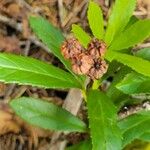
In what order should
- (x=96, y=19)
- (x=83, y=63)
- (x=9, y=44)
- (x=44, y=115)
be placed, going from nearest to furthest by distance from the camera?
(x=83, y=63) → (x=96, y=19) → (x=44, y=115) → (x=9, y=44)

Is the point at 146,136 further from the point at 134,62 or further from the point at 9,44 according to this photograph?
the point at 9,44

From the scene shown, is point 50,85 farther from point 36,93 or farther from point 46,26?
point 36,93

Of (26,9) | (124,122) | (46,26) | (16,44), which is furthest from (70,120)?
(26,9)

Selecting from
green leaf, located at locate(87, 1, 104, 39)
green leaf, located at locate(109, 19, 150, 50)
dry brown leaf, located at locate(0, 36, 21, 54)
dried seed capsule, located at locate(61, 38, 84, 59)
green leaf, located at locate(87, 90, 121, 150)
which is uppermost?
dry brown leaf, located at locate(0, 36, 21, 54)

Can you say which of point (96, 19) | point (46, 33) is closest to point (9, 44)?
point (46, 33)

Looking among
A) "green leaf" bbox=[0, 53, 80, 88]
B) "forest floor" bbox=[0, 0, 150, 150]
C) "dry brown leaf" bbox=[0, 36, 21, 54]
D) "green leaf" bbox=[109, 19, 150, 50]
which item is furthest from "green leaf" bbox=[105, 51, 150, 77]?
"dry brown leaf" bbox=[0, 36, 21, 54]

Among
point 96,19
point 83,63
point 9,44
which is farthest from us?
point 9,44

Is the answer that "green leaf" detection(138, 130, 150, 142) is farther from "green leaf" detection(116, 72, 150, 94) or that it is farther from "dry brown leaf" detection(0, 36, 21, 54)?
"dry brown leaf" detection(0, 36, 21, 54)
